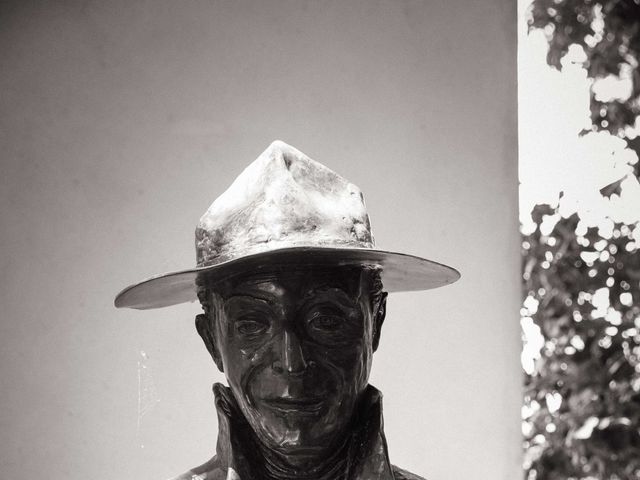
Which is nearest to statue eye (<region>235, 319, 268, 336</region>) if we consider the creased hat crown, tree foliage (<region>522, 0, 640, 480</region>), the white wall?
the creased hat crown

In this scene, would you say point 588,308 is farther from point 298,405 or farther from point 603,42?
point 298,405

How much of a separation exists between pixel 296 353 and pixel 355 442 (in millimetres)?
224

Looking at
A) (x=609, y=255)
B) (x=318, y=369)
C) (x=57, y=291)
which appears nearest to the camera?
(x=318, y=369)

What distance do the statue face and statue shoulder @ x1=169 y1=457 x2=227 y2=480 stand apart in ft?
0.46

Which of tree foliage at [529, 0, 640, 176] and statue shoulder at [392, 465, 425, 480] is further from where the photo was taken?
tree foliage at [529, 0, 640, 176]

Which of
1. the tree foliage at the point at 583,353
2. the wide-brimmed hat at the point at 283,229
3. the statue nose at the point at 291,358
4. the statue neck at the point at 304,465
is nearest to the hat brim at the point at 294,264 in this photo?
the wide-brimmed hat at the point at 283,229

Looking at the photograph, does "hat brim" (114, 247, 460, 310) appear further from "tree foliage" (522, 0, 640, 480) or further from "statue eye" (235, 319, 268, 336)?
"tree foliage" (522, 0, 640, 480)

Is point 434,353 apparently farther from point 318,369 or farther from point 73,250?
point 73,250

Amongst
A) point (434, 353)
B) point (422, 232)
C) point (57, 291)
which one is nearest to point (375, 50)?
point (422, 232)

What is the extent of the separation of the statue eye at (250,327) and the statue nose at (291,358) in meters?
0.05

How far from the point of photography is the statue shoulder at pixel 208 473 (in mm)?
1603

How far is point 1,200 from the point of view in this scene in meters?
2.05

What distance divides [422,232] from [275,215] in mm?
699

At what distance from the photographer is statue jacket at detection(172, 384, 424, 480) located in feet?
5.03
